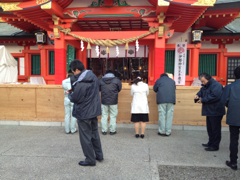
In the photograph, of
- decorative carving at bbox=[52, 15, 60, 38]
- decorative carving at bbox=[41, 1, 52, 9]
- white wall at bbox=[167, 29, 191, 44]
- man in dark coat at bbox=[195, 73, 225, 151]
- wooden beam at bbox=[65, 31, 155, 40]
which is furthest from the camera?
white wall at bbox=[167, 29, 191, 44]

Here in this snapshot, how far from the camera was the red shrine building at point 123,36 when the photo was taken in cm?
777

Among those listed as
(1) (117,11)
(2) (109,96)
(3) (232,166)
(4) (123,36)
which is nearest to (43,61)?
(4) (123,36)

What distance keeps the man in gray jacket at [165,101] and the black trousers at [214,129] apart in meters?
1.19

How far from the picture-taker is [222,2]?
7.88 metres

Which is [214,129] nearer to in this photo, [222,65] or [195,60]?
[195,60]

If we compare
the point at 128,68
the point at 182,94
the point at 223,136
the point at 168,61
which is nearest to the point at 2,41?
the point at 128,68

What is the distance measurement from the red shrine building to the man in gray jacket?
1556mm

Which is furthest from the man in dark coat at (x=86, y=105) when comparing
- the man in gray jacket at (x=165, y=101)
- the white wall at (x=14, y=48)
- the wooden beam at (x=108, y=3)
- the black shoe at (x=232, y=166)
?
the white wall at (x=14, y=48)

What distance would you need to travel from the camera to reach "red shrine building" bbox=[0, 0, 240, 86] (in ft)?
25.5

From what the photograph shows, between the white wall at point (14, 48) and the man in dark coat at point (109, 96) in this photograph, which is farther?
the white wall at point (14, 48)

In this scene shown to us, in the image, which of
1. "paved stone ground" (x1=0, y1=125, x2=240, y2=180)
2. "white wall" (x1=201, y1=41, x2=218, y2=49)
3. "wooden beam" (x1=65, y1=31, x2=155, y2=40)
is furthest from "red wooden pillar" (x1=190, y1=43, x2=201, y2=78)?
"paved stone ground" (x1=0, y1=125, x2=240, y2=180)

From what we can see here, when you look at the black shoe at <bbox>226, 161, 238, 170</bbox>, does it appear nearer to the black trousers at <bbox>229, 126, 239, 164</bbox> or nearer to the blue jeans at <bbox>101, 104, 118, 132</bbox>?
the black trousers at <bbox>229, 126, 239, 164</bbox>

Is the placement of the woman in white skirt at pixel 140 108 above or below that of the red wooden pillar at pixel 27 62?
below

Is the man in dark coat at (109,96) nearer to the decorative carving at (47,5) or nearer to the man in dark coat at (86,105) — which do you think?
the man in dark coat at (86,105)
